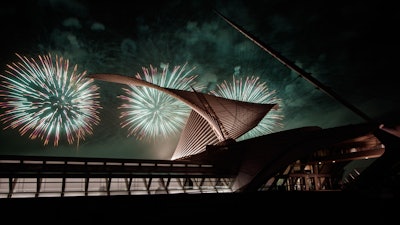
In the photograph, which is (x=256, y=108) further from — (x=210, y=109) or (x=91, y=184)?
(x=91, y=184)

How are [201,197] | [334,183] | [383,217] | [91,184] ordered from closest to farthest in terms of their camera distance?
[383,217]
[201,197]
[91,184]
[334,183]

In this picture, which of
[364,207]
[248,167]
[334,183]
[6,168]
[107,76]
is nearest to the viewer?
[364,207]

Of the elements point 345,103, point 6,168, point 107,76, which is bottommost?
point 6,168

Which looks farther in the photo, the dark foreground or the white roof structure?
the white roof structure

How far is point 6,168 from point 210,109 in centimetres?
2129

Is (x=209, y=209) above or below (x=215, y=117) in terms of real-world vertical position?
below

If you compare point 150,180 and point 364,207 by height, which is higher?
point 150,180

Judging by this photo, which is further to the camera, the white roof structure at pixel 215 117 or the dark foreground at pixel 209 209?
the white roof structure at pixel 215 117

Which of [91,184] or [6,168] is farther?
[91,184]

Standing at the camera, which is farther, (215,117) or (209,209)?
(215,117)

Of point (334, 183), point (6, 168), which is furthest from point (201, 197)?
point (334, 183)

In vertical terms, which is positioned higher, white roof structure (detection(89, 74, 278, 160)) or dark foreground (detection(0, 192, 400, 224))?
white roof structure (detection(89, 74, 278, 160))

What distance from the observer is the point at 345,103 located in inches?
788

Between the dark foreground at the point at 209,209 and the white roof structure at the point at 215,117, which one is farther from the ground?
the white roof structure at the point at 215,117
